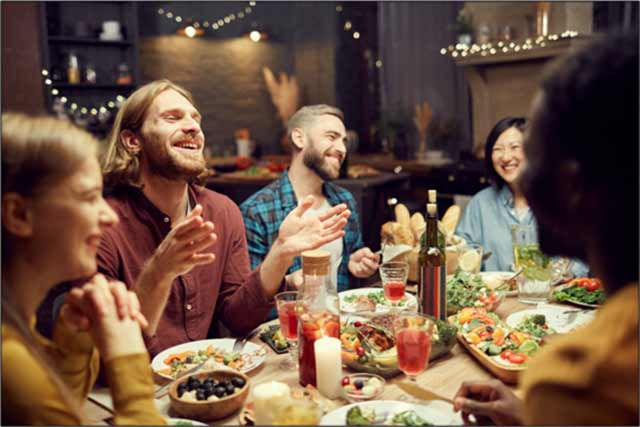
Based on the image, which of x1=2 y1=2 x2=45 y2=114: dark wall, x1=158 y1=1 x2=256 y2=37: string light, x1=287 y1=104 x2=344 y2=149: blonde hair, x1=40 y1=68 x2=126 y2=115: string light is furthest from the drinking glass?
x1=158 y1=1 x2=256 y2=37: string light

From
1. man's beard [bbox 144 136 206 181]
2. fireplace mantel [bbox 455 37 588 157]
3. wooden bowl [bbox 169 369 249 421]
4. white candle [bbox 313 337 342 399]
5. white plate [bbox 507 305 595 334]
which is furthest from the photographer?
fireplace mantel [bbox 455 37 588 157]

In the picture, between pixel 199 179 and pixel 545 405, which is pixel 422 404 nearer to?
pixel 545 405

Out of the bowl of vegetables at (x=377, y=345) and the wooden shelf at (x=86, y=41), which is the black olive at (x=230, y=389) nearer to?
the bowl of vegetables at (x=377, y=345)

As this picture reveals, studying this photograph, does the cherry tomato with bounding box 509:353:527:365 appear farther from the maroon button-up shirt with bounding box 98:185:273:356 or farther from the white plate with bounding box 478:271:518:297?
the maroon button-up shirt with bounding box 98:185:273:356

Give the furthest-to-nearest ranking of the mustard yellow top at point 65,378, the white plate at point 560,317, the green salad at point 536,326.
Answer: the white plate at point 560,317
the green salad at point 536,326
the mustard yellow top at point 65,378

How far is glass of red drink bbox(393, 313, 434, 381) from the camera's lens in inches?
54.4

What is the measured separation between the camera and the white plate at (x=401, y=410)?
3.99 feet


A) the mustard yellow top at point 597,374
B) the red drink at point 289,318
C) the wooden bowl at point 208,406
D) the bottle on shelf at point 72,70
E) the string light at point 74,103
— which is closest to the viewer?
the mustard yellow top at point 597,374

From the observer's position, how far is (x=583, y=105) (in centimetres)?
81

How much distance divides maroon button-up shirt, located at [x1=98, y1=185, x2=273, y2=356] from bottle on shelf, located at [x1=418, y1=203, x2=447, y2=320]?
0.49 m

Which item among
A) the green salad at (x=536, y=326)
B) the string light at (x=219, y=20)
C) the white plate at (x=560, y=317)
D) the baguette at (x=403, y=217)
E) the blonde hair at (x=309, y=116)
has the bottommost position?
the white plate at (x=560, y=317)

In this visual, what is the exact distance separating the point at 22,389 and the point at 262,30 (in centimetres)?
811

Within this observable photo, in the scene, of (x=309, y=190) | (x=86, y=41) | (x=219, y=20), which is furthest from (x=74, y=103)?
(x=309, y=190)

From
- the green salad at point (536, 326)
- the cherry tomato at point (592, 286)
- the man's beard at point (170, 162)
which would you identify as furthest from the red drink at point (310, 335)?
the cherry tomato at point (592, 286)
